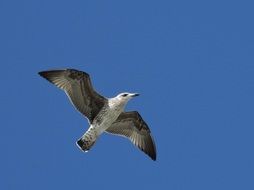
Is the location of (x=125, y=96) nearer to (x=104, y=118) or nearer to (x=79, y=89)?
(x=104, y=118)

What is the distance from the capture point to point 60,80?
21.5 meters

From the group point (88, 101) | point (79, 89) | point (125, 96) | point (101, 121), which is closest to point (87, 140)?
point (101, 121)

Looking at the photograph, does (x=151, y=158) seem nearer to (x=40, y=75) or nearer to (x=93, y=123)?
(x=93, y=123)

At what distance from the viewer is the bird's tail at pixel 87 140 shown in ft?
69.8

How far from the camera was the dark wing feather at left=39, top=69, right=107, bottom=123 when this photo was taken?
2138cm

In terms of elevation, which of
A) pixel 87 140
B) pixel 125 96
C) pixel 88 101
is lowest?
pixel 87 140

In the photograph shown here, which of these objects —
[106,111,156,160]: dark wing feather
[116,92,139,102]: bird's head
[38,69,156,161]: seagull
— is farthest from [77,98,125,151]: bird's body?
[106,111,156,160]: dark wing feather

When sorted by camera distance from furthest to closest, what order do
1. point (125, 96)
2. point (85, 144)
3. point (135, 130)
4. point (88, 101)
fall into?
point (135, 130)
point (88, 101)
point (125, 96)
point (85, 144)

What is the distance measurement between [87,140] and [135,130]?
2.19m

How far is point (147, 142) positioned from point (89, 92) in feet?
8.71

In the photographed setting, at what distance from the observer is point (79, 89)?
2152cm

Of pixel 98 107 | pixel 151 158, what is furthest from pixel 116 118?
pixel 151 158

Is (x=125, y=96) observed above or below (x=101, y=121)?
above

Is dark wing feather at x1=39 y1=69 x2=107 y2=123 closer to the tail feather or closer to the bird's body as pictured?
the bird's body
